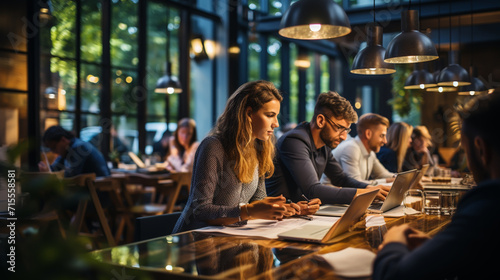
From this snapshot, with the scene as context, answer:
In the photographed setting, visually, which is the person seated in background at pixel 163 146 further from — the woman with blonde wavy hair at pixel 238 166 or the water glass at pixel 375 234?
the water glass at pixel 375 234

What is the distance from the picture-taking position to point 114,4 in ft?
25.3

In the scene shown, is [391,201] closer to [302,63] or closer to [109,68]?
[109,68]

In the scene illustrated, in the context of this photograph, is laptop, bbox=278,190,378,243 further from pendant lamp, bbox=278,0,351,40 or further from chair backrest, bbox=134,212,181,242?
pendant lamp, bbox=278,0,351,40

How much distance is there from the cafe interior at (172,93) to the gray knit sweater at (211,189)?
129mm

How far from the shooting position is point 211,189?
2.30 metres

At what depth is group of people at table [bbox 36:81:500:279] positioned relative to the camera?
1.07m

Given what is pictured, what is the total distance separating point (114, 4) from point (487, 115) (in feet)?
24.2

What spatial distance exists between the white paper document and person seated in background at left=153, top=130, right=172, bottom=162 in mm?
5663

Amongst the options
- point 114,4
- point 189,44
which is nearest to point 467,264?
point 114,4

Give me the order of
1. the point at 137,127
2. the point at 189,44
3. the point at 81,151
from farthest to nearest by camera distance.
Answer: the point at 189,44 → the point at 137,127 → the point at 81,151

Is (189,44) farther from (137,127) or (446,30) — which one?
(446,30)

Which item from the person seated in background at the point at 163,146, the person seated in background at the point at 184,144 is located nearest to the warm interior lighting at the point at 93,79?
the person seated in background at the point at 163,146

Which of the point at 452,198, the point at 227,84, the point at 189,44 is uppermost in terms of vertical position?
the point at 189,44

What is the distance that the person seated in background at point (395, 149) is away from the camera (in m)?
5.83
